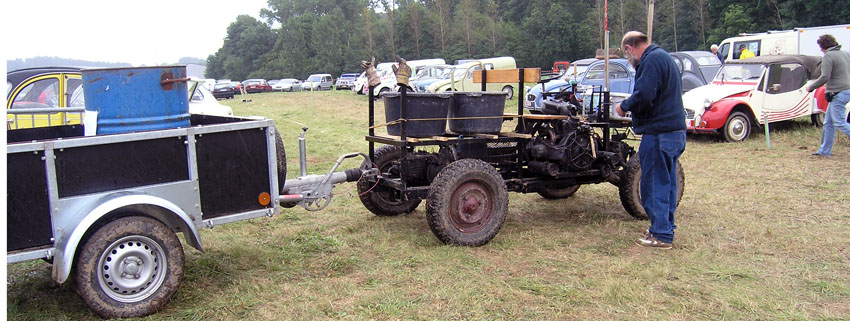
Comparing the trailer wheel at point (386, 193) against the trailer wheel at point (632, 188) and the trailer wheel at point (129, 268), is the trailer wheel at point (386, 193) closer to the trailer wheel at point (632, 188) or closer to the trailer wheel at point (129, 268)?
the trailer wheel at point (632, 188)

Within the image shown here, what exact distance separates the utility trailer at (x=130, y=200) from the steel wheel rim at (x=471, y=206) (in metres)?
1.64

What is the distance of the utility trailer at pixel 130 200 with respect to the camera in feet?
12.4

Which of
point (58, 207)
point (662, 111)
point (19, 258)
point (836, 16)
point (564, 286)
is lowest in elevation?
point (564, 286)

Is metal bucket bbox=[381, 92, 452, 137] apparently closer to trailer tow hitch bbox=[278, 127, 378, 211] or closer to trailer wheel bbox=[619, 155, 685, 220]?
trailer tow hitch bbox=[278, 127, 378, 211]

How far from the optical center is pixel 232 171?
445 centimetres

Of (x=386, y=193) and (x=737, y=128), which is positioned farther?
(x=737, y=128)

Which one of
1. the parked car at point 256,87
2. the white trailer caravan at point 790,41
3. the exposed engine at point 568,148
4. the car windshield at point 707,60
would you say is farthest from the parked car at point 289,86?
the exposed engine at point 568,148

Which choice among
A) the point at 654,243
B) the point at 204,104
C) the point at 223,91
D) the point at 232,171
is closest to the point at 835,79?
the point at 654,243

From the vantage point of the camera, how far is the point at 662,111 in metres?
5.50

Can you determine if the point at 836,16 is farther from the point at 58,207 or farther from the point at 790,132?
the point at 58,207

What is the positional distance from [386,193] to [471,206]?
3.95ft

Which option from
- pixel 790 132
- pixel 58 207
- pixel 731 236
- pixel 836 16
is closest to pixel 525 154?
pixel 731 236

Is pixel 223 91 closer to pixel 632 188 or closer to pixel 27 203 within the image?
pixel 632 188

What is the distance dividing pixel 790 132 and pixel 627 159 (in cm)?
776
